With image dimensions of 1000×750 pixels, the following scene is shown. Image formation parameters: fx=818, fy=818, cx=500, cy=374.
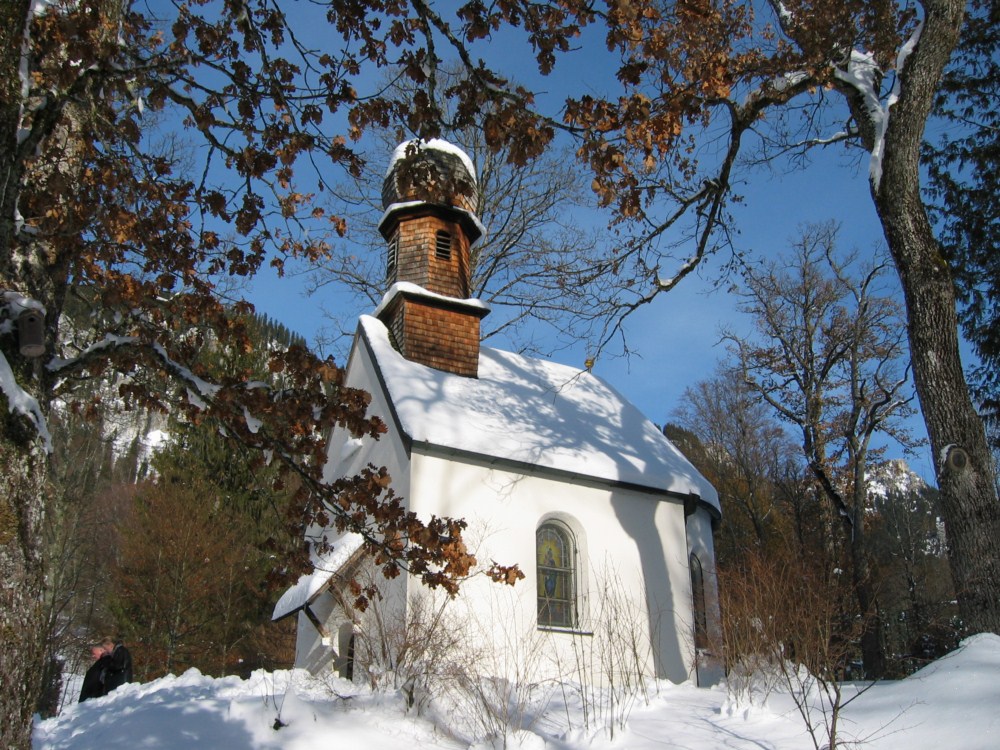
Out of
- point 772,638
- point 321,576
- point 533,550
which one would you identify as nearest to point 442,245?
point 533,550

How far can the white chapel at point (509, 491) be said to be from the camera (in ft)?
36.5

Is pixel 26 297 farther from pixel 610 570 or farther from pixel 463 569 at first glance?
pixel 610 570

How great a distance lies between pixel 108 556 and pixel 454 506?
20126 millimetres

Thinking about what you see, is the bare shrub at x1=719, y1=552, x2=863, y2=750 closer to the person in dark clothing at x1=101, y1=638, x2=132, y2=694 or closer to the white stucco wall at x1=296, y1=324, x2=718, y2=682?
the white stucco wall at x1=296, y1=324, x2=718, y2=682

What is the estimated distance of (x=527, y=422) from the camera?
43.7 ft

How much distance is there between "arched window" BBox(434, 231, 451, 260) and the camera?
49.9 ft

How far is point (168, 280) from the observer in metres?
5.18

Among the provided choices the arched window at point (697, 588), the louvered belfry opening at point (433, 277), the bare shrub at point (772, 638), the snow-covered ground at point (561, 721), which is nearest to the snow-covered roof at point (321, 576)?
the snow-covered ground at point (561, 721)

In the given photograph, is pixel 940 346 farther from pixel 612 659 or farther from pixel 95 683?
pixel 95 683

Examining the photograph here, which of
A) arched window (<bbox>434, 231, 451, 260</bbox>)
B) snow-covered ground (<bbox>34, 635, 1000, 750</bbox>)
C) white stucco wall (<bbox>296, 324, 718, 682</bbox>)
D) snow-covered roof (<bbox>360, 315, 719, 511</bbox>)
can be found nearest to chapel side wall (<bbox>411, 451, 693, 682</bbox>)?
white stucco wall (<bbox>296, 324, 718, 682</bbox>)

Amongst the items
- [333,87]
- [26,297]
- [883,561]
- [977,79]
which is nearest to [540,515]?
[333,87]

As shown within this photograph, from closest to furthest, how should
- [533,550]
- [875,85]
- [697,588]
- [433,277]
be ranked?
[875,85] < [533,550] < [697,588] < [433,277]

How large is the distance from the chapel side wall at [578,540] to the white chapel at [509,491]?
0.02m

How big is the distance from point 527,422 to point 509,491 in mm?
1716
